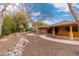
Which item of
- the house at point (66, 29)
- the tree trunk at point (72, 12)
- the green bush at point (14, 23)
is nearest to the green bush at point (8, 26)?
the green bush at point (14, 23)

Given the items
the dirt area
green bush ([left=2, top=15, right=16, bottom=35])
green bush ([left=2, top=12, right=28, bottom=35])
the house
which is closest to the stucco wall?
the house

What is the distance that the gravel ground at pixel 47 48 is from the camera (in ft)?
6.57

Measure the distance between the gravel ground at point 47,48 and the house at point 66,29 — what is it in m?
0.11

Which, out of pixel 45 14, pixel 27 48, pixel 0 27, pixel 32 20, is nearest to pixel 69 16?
pixel 45 14

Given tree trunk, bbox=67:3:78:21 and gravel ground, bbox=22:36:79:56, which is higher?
tree trunk, bbox=67:3:78:21

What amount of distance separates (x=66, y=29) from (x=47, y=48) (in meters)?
0.27

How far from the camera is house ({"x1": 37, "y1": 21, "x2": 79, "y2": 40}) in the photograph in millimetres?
1992

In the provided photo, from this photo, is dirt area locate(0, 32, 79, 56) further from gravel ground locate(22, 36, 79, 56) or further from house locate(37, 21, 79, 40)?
house locate(37, 21, 79, 40)

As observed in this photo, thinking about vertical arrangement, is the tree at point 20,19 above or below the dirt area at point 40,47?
above

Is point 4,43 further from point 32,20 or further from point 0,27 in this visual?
point 32,20

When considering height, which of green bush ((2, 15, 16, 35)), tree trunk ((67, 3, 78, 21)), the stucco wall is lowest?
the stucco wall

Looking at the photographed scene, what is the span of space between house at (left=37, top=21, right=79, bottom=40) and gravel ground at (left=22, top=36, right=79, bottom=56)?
11cm

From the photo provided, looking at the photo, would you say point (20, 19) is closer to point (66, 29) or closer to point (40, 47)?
point (40, 47)

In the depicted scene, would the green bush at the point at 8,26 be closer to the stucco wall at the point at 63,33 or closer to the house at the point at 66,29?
the house at the point at 66,29
